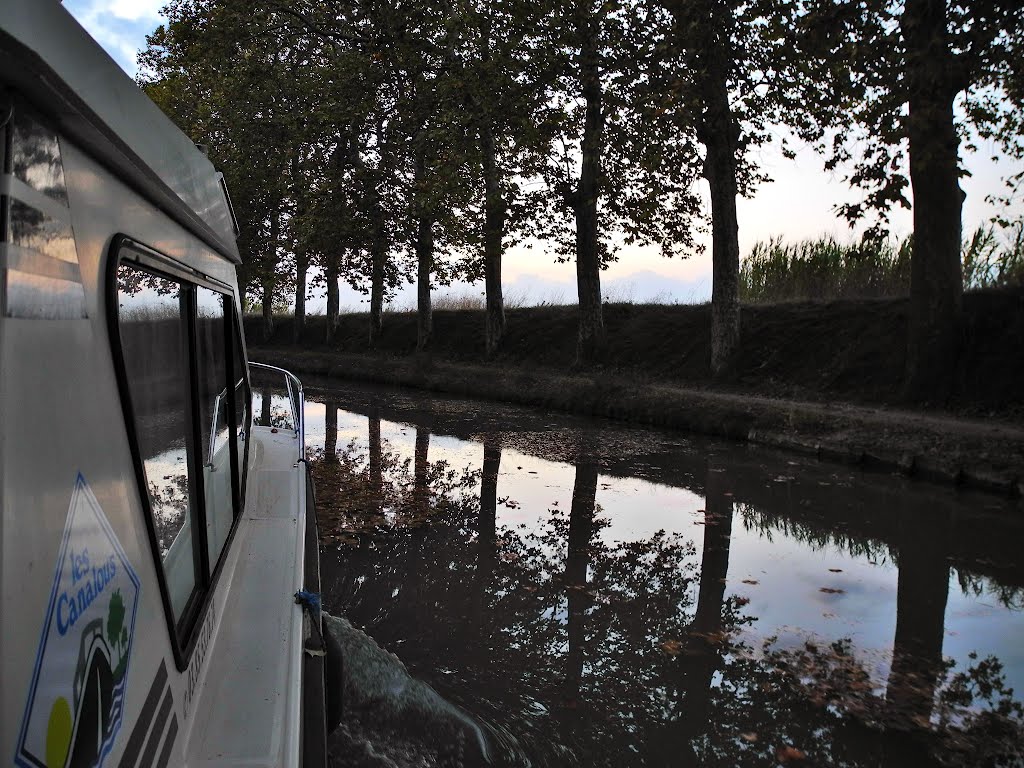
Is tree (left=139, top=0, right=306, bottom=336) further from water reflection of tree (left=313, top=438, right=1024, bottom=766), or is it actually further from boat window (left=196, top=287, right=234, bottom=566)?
boat window (left=196, top=287, right=234, bottom=566)

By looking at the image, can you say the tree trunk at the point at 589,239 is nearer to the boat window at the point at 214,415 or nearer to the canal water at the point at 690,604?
the canal water at the point at 690,604

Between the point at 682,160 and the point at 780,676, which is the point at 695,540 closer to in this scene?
the point at 780,676

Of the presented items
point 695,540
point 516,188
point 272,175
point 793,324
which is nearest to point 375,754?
point 695,540

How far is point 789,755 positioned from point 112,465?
3.55 metres

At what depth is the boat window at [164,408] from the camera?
218 cm

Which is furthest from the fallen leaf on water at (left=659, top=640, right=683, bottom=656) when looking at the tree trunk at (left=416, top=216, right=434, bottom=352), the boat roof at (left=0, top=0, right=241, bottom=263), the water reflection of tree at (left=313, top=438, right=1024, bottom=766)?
the tree trunk at (left=416, top=216, right=434, bottom=352)

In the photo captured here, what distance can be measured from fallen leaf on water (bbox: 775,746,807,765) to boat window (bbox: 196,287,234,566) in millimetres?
2752

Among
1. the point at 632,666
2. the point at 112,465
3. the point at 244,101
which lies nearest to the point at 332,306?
the point at 244,101

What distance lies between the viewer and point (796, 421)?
13.7 m

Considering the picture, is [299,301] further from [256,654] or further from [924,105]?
[256,654]

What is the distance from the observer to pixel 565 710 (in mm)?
4547

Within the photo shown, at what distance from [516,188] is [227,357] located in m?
18.6

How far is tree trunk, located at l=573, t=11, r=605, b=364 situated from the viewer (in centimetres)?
2083

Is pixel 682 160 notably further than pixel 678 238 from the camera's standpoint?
No
